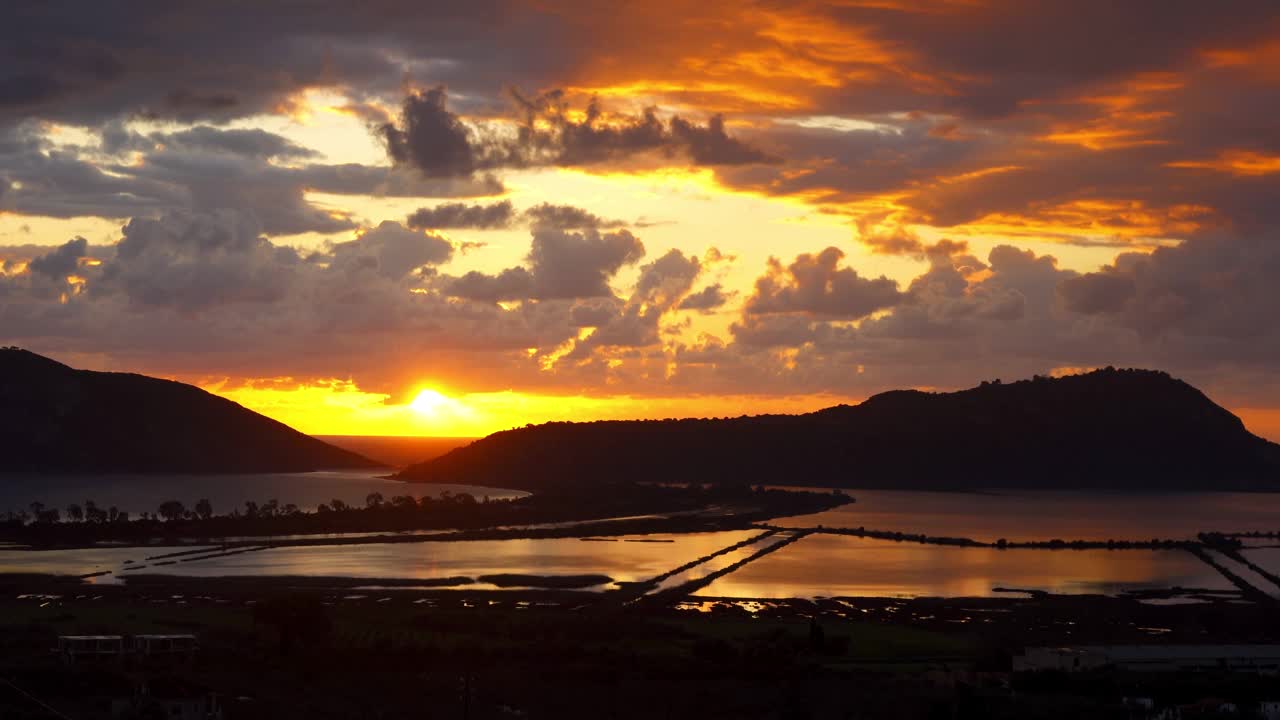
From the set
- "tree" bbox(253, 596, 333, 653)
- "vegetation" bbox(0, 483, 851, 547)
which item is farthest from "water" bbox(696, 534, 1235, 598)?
"vegetation" bbox(0, 483, 851, 547)

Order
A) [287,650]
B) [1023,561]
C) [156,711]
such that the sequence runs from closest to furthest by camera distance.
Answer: [156,711] → [287,650] → [1023,561]

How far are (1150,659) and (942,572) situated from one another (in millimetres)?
50621

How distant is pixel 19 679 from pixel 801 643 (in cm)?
3259

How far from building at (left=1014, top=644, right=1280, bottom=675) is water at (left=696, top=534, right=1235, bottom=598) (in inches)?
1170

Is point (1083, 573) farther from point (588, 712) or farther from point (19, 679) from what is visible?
point (19, 679)

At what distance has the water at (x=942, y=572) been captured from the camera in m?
102

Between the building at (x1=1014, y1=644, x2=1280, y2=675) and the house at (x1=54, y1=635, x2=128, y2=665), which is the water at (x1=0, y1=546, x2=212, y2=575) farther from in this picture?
the building at (x1=1014, y1=644, x2=1280, y2=675)

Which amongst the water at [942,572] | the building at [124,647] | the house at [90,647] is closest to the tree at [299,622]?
the building at [124,647]

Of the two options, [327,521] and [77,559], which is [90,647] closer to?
[77,559]

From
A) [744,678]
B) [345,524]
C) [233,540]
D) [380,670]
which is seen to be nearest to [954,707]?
[744,678]

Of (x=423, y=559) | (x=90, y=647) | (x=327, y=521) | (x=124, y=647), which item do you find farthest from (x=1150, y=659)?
(x=327, y=521)

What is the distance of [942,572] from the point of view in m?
117

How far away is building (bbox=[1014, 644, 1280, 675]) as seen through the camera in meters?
64.2

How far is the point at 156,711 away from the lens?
166 ft
